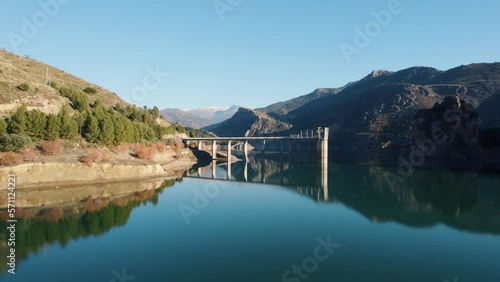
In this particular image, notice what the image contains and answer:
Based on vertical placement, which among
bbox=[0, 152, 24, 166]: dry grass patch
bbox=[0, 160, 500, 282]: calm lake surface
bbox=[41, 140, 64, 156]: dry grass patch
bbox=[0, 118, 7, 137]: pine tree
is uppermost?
bbox=[0, 118, 7, 137]: pine tree

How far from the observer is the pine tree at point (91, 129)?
53.2 m

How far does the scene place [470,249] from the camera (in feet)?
75.5

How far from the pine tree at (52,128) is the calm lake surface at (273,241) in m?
16.7

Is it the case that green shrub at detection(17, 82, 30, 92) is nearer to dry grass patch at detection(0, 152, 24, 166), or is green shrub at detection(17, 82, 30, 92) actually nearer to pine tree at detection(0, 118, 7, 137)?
pine tree at detection(0, 118, 7, 137)

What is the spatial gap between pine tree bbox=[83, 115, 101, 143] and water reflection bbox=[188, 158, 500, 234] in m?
20.1

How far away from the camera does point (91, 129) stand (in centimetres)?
5372

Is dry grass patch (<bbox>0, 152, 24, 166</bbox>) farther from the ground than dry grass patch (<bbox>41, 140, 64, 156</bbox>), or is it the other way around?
dry grass patch (<bbox>41, 140, 64, 156</bbox>)

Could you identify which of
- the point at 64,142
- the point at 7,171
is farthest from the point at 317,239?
the point at 64,142

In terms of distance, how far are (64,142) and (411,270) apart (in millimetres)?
46874

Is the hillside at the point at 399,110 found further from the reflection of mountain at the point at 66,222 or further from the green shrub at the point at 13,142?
the green shrub at the point at 13,142

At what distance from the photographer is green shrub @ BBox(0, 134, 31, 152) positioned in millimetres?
40719

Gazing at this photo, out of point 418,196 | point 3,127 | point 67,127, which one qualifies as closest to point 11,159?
point 3,127

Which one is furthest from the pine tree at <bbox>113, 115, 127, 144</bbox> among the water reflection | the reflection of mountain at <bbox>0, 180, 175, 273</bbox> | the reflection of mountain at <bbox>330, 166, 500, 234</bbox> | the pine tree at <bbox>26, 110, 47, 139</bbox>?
the reflection of mountain at <bbox>330, 166, 500, 234</bbox>

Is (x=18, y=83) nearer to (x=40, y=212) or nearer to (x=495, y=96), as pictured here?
(x=40, y=212)
